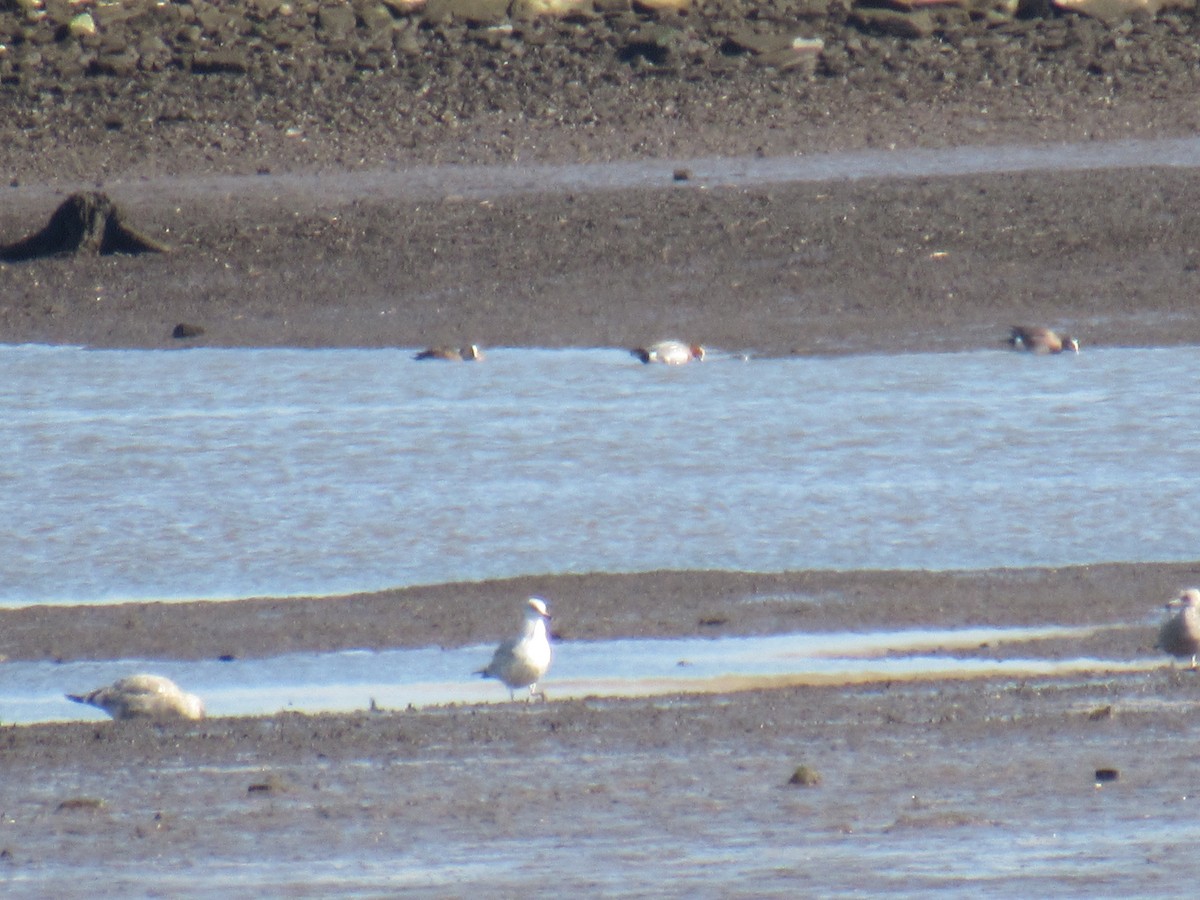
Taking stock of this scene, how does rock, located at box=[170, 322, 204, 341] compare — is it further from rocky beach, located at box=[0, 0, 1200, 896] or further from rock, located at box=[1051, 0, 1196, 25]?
rock, located at box=[1051, 0, 1196, 25]

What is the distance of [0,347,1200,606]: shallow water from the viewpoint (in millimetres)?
9461

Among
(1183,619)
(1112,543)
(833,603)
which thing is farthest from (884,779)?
(1112,543)

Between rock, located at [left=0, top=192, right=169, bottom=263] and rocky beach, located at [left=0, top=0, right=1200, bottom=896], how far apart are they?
0.15 meters

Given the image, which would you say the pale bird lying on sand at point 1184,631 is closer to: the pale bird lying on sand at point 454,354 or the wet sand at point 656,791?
the wet sand at point 656,791

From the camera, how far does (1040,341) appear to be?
1368cm

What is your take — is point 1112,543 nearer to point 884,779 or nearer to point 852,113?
point 884,779

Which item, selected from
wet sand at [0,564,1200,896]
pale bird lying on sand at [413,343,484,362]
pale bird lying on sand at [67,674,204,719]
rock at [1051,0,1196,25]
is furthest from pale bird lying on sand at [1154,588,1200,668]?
rock at [1051,0,1196,25]

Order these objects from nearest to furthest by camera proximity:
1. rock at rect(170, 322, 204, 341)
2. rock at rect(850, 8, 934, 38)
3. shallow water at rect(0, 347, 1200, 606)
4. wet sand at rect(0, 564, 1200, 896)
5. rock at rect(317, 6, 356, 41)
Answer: wet sand at rect(0, 564, 1200, 896) → shallow water at rect(0, 347, 1200, 606) → rock at rect(170, 322, 204, 341) → rock at rect(850, 8, 934, 38) → rock at rect(317, 6, 356, 41)

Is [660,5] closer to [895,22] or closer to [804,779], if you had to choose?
[895,22]

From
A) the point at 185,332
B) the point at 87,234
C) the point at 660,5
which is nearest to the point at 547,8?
the point at 660,5

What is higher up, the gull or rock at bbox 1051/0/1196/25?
the gull

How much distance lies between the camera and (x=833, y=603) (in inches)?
339

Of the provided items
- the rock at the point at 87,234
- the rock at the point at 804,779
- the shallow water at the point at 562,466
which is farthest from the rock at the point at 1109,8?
the rock at the point at 804,779

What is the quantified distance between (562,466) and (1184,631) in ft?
13.1
